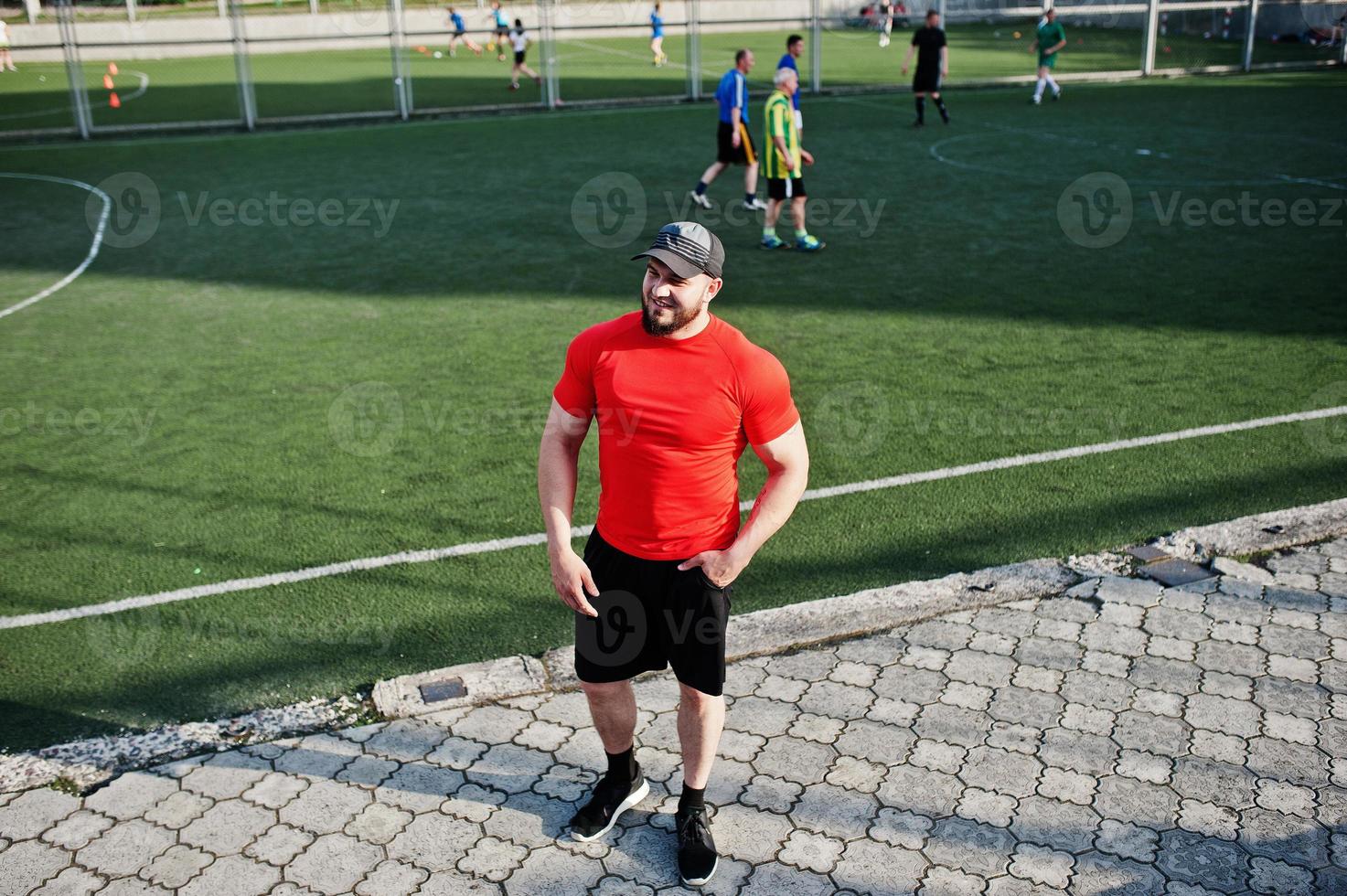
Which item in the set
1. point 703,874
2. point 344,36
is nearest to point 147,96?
point 344,36

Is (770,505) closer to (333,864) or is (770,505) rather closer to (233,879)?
(333,864)

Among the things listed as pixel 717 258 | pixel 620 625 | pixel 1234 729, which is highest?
pixel 717 258

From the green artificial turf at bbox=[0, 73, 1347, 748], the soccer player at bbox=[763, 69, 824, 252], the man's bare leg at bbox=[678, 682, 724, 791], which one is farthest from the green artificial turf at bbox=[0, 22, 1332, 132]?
the man's bare leg at bbox=[678, 682, 724, 791]

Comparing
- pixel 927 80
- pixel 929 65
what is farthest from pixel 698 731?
pixel 927 80

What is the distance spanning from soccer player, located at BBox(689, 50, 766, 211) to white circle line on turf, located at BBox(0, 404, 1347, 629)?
8.33 meters

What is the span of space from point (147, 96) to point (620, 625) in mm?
31719

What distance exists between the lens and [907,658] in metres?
5.84

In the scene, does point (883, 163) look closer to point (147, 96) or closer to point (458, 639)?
point (458, 639)

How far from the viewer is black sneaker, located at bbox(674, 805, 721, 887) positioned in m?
4.39

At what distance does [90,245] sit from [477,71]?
22.8 meters

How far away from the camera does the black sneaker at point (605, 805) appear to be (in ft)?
15.3

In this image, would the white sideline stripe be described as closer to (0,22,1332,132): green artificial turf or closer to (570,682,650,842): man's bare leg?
(0,22,1332,132): green artificial turf

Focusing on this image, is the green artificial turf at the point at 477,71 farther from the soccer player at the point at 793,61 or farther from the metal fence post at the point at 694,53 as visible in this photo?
the soccer player at the point at 793,61

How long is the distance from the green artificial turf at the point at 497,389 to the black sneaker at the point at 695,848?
5.49ft
